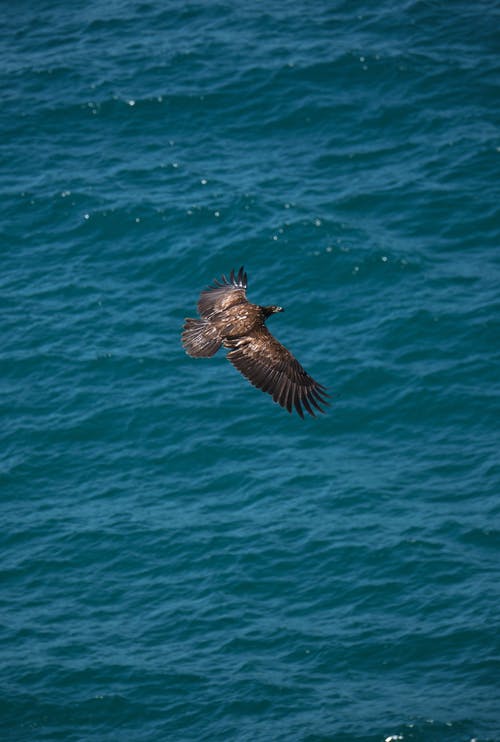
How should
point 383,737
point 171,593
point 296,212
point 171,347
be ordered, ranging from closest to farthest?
point 383,737
point 171,593
point 171,347
point 296,212

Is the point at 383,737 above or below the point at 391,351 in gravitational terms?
below

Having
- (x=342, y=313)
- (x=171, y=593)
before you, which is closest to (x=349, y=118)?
(x=342, y=313)

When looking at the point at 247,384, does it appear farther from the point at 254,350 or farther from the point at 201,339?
the point at 254,350

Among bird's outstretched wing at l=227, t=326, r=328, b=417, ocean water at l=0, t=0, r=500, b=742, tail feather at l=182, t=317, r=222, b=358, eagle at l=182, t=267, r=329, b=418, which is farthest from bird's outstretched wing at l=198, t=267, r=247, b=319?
ocean water at l=0, t=0, r=500, b=742

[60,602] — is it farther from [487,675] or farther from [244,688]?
[487,675]

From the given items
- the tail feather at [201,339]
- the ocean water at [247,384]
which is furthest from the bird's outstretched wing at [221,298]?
the ocean water at [247,384]

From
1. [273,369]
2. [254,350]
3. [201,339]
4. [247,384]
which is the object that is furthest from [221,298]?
[247,384]

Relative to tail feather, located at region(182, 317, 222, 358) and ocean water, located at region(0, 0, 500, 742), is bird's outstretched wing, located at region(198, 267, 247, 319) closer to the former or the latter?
tail feather, located at region(182, 317, 222, 358)
